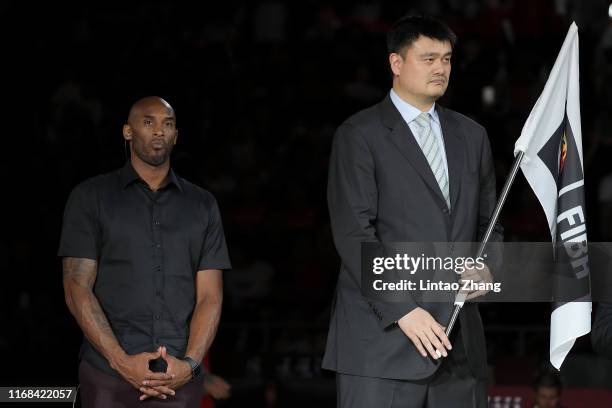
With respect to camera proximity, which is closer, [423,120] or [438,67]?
[438,67]

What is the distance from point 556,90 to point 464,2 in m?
6.82

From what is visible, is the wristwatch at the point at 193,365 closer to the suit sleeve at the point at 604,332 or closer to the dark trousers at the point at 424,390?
the dark trousers at the point at 424,390

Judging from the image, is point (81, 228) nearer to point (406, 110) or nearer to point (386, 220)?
point (386, 220)

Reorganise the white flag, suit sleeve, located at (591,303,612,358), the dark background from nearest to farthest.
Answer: suit sleeve, located at (591,303,612,358) < the white flag < the dark background

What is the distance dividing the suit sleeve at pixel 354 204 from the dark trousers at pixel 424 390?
207mm

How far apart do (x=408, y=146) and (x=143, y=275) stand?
3.62 feet

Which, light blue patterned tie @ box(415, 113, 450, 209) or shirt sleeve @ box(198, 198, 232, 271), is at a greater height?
light blue patterned tie @ box(415, 113, 450, 209)

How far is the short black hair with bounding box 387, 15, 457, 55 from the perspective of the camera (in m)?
4.23

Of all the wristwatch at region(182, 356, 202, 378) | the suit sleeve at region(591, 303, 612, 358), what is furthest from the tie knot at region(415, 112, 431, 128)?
the wristwatch at region(182, 356, 202, 378)

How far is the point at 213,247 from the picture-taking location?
4707 millimetres

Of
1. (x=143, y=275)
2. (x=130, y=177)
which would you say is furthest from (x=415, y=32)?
(x=143, y=275)

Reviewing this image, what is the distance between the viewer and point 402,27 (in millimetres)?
4277

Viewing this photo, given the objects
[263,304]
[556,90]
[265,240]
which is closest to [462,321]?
[556,90]

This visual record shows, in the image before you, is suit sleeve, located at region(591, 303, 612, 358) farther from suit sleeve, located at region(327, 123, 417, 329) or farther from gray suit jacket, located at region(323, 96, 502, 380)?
suit sleeve, located at region(327, 123, 417, 329)
